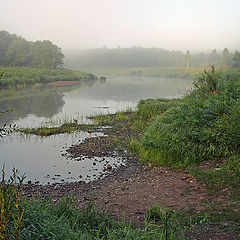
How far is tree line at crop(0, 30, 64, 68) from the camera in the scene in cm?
5659

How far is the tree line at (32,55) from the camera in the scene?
Result: 56594 mm

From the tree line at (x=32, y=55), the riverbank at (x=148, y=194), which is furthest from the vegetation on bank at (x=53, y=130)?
the tree line at (x=32, y=55)

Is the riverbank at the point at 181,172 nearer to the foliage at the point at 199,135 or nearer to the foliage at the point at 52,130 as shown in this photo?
the foliage at the point at 199,135

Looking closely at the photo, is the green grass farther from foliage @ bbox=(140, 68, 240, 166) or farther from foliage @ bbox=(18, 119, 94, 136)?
foliage @ bbox=(18, 119, 94, 136)

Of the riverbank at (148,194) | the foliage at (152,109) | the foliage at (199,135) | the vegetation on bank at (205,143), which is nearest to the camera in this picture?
the riverbank at (148,194)

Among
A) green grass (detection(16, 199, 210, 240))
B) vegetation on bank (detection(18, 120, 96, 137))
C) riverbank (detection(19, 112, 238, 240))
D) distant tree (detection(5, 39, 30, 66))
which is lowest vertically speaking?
riverbank (detection(19, 112, 238, 240))

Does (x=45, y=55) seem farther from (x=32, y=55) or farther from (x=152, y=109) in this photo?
(x=152, y=109)

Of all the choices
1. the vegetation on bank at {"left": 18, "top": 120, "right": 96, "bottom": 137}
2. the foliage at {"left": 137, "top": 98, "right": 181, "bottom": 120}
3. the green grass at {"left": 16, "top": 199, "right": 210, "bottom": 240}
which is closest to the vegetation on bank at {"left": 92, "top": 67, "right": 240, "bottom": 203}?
the green grass at {"left": 16, "top": 199, "right": 210, "bottom": 240}

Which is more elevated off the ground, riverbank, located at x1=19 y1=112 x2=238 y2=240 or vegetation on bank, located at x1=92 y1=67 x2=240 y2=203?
vegetation on bank, located at x1=92 y1=67 x2=240 y2=203

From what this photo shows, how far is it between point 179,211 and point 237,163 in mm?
2184

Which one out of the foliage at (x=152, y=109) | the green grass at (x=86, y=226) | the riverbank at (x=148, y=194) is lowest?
the riverbank at (x=148, y=194)

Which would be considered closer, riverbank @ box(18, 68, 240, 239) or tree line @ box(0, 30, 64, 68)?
riverbank @ box(18, 68, 240, 239)

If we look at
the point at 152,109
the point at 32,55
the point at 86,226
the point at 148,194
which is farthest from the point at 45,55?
the point at 86,226

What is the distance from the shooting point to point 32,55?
5881 centimetres
